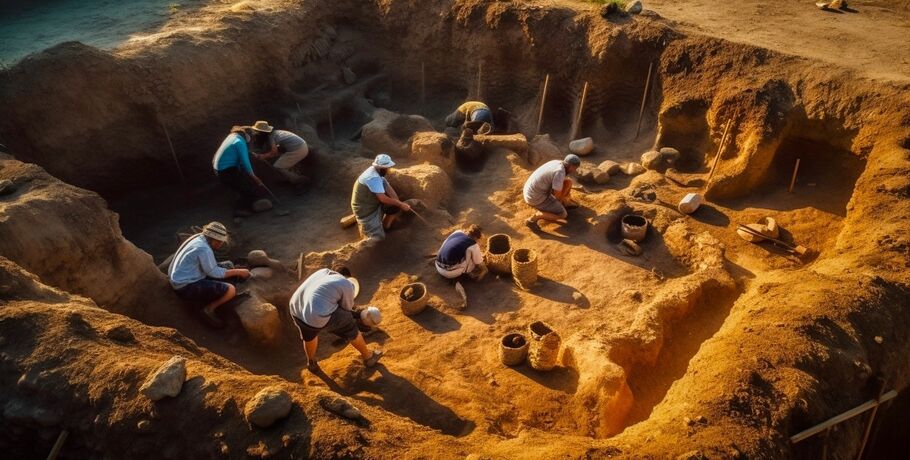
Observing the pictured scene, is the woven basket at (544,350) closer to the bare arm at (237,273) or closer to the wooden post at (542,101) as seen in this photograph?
the bare arm at (237,273)

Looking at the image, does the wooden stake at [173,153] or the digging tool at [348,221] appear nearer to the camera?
the digging tool at [348,221]

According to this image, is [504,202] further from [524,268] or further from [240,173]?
[240,173]

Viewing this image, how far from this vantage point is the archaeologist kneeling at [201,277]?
675 cm

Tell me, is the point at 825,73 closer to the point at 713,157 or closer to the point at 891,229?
the point at 713,157

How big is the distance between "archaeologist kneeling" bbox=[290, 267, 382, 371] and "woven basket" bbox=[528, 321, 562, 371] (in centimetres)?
183

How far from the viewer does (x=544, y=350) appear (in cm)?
621

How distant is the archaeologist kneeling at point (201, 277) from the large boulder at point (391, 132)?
4553 mm

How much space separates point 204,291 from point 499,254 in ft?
12.9

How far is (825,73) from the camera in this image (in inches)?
353

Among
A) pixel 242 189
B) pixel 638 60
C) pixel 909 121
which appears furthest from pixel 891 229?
pixel 242 189

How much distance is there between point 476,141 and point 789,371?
7223 mm

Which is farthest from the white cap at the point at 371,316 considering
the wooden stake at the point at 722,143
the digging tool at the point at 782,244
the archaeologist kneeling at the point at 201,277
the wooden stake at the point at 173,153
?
the wooden stake at the point at 722,143

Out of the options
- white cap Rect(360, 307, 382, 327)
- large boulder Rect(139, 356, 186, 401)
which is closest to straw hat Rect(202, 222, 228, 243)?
white cap Rect(360, 307, 382, 327)

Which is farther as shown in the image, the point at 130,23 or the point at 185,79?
the point at 130,23
